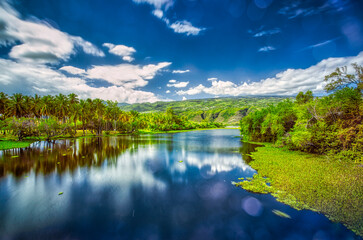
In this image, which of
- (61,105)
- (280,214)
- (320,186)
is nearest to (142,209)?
(280,214)

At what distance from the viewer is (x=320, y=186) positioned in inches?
567

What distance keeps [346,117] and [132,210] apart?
31.0 meters

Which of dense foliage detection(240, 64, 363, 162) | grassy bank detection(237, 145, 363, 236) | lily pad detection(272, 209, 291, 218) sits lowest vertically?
lily pad detection(272, 209, 291, 218)

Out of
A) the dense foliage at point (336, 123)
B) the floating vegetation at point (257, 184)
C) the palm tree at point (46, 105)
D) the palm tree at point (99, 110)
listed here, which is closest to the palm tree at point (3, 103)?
the palm tree at point (46, 105)

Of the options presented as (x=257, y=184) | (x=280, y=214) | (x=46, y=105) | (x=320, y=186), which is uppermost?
(x=46, y=105)

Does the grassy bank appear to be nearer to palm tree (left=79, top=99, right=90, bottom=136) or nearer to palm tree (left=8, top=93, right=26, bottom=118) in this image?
palm tree (left=79, top=99, right=90, bottom=136)

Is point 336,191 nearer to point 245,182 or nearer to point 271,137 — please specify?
point 245,182

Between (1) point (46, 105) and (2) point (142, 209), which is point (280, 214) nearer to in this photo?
(2) point (142, 209)

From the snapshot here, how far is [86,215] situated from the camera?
1184cm

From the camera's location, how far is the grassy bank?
10918 millimetres

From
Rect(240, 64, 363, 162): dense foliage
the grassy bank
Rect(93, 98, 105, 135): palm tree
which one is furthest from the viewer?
Rect(93, 98, 105, 135): palm tree

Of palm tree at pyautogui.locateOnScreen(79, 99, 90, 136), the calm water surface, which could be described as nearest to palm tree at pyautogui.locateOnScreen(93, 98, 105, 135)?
palm tree at pyautogui.locateOnScreen(79, 99, 90, 136)

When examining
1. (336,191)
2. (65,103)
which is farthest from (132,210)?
(65,103)

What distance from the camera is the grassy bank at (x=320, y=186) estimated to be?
10918 millimetres
